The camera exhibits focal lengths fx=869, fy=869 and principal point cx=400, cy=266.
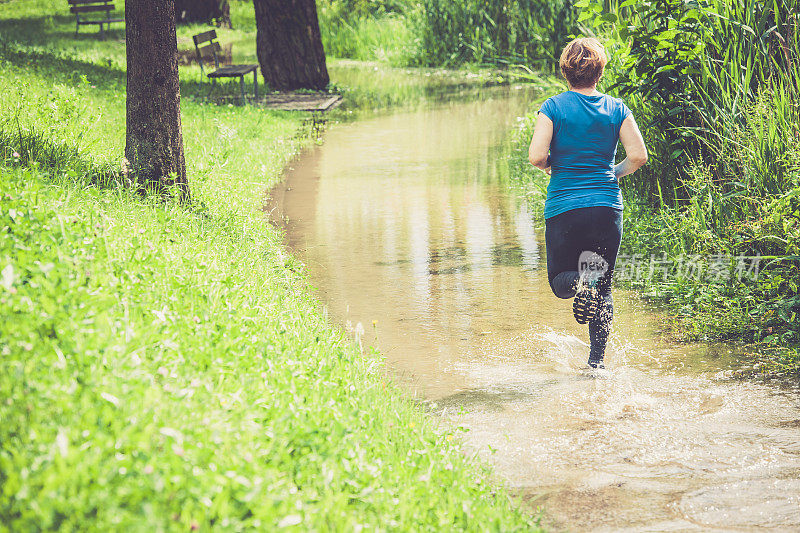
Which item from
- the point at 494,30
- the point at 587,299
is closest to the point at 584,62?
the point at 587,299

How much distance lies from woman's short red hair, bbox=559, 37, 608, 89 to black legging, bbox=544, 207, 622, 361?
72 cm

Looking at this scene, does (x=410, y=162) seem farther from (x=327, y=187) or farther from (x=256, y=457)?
(x=256, y=457)

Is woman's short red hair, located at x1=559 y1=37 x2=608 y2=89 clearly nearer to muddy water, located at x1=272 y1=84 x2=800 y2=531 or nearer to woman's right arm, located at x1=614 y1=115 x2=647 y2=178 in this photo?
woman's right arm, located at x1=614 y1=115 x2=647 y2=178

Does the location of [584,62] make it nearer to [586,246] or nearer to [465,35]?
[586,246]

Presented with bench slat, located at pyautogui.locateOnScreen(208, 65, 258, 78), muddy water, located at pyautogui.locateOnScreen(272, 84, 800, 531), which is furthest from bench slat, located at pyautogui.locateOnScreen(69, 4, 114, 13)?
muddy water, located at pyautogui.locateOnScreen(272, 84, 800, 531)

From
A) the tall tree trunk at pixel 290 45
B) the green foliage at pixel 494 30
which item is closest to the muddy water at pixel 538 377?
the tall tree trunk at pixel 290 45

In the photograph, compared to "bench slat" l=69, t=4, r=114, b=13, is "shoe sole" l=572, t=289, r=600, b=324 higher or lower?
lower

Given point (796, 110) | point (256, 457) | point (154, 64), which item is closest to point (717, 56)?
point (796, 110)

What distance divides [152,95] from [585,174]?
13.2 feet

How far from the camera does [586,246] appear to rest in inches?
195

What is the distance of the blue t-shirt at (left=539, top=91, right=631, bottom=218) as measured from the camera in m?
4.80

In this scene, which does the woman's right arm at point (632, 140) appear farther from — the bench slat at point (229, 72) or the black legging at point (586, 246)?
the bench slat at point (229, 72)

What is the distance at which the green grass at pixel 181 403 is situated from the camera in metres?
2.71

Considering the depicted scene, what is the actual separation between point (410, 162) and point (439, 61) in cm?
1275
